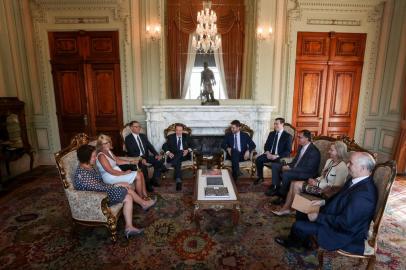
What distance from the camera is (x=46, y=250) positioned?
238cm

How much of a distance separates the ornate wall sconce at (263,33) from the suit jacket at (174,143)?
2.38 meters

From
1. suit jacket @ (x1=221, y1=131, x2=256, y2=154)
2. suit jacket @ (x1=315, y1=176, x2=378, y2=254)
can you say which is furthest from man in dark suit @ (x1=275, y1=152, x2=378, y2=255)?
suit jacket @ (x1=221, y1=131, x2=256, y2=154)

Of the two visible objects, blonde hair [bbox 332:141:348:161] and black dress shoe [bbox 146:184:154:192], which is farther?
black dress shoe [bbox 146:184:154:192]

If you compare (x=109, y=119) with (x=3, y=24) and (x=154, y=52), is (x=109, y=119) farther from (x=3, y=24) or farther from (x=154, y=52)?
(x=3, y=24)

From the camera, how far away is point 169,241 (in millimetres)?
2508

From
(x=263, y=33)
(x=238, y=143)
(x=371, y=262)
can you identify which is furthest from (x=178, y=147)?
(x=371, y=262)

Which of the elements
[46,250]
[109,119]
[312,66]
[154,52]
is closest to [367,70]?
[312,66]

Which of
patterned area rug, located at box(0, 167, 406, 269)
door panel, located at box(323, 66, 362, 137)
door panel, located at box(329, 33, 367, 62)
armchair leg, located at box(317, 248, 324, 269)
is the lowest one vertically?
patterned area rug, located at box(0, 167, 406, 269)

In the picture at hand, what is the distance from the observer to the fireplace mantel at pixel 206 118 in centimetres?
476

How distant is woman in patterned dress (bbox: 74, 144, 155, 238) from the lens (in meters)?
2.40

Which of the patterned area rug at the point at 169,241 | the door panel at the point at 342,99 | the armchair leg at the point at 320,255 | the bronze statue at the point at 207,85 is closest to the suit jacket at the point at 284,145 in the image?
the patterned area rug at the point at 169,241

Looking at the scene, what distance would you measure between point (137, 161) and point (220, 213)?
4.79 feet

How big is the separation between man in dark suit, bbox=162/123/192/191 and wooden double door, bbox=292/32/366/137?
2.45 meters

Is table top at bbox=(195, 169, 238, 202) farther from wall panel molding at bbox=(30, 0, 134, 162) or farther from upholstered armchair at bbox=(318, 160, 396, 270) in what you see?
wall panel molding at bbox=(30, 0, 134, 162)
